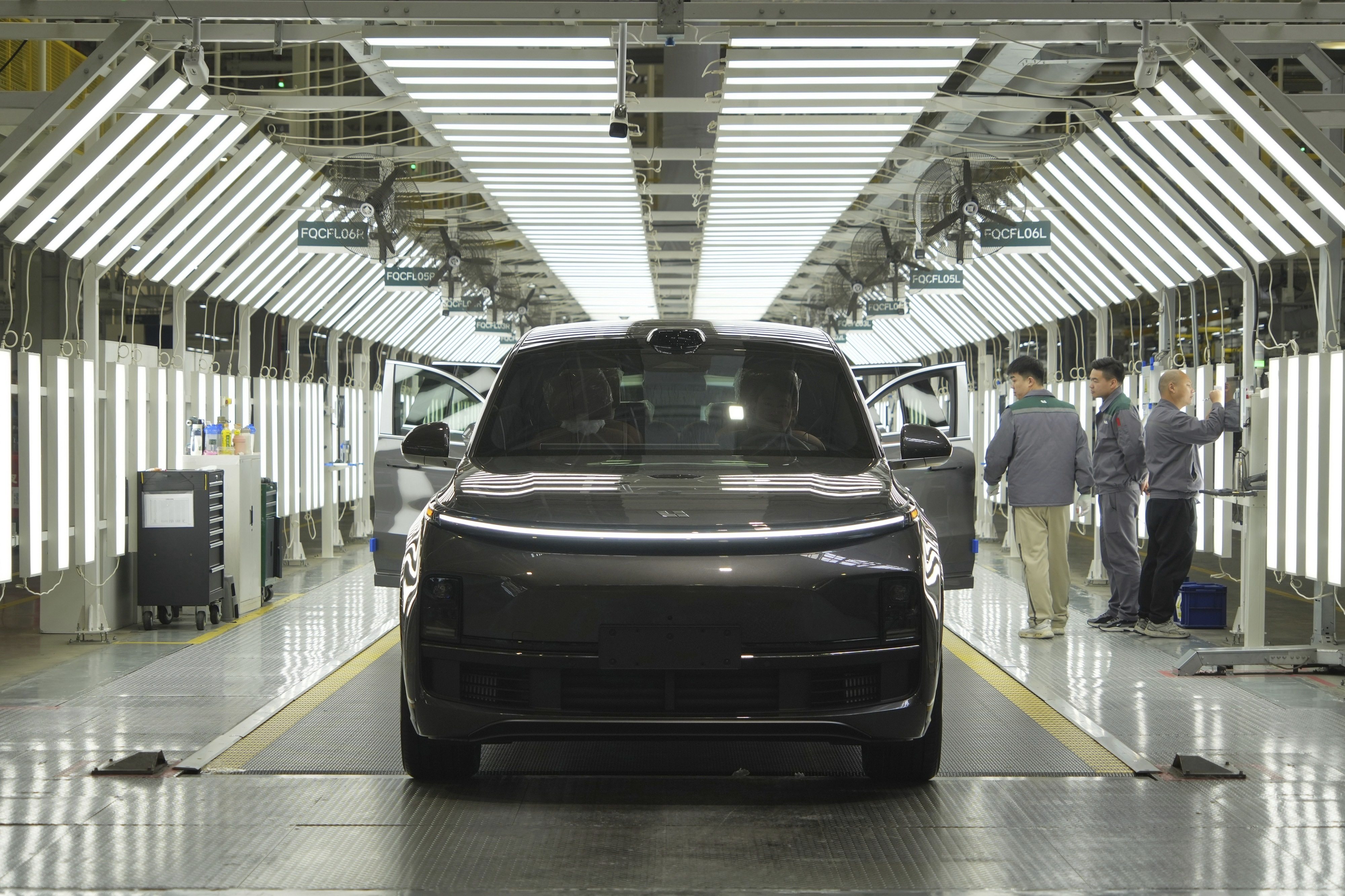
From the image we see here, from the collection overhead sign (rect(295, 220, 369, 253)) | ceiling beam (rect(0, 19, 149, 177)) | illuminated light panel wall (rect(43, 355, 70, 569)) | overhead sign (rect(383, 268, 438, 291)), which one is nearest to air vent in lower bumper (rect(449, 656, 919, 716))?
ceiling beam (rect(0, 19, 149, 177))

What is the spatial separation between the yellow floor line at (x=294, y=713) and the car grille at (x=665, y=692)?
1351 millimetres

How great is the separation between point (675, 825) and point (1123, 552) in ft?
20.0

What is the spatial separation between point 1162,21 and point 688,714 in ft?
17.4

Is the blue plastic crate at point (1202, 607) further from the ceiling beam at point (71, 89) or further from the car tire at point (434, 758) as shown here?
the ceiling beam at point (71, 89)

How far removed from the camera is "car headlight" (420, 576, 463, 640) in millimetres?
4539

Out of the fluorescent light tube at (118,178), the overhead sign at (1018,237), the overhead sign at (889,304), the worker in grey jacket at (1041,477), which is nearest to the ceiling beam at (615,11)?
the fluorescent light tube at (118,178)

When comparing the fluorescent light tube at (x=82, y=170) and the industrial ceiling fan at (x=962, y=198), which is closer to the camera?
the fluorescent light tube at (x=82, y=170)

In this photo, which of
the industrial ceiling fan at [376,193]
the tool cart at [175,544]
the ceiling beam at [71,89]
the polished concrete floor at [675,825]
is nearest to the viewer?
the polished concrete floor at [675,825]

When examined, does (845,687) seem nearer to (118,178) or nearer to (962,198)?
(118,178)

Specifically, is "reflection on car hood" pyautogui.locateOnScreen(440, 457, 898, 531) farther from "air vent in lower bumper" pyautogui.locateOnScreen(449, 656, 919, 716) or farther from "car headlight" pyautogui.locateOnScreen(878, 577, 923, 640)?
"air vent in lower bumper" pyautogui.locateOnScreen(449, 656, 919, 716)

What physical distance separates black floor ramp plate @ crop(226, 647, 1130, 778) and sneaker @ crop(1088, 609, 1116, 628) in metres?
3.44

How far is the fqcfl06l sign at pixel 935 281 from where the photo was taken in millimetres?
16297

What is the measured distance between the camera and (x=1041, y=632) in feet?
30.4

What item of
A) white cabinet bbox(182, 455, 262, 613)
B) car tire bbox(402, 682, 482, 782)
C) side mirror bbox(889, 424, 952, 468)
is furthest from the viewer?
white cabinet bbox(182, 455, 262, 613)
